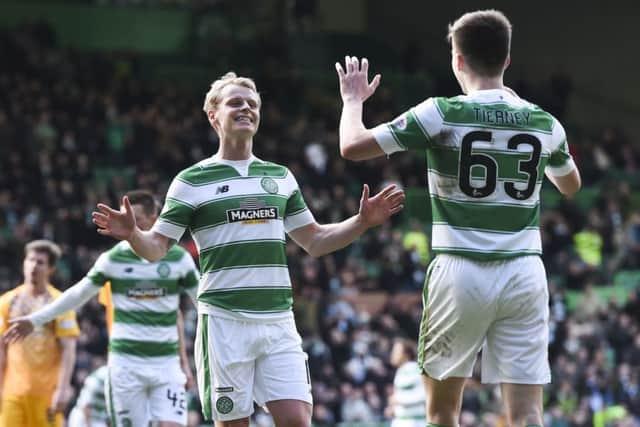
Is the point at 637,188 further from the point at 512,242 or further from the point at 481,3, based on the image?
the point at 512,242

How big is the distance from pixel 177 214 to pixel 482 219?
72.0 inches

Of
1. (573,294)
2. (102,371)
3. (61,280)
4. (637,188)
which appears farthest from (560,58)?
(102,371)

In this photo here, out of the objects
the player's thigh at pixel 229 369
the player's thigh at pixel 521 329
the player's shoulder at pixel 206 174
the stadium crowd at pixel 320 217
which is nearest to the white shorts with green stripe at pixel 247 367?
the player's thigh at pixel 229 369

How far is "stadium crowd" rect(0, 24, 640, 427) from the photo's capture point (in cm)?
1883

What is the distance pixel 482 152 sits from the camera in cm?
606

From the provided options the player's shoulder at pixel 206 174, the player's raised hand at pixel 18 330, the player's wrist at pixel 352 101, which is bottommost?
the player's raised hand at pixel 18 330

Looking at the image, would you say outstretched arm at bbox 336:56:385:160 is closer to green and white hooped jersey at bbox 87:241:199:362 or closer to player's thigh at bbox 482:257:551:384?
player's thigh at bbox 482:257:551:384

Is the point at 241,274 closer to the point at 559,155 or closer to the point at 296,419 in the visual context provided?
the point at 296,419

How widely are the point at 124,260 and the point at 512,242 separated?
4247 millimetres

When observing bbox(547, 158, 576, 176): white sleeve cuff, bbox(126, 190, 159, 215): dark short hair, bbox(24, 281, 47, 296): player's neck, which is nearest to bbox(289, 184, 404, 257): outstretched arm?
bbox(547, 158, 576, 176): white sleeve cuff

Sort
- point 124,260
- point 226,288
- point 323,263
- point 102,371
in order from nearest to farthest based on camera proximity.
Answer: point 226,288
point 124,260
point 102,371
point 323,263

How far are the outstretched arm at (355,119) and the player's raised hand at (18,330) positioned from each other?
3.77 metres

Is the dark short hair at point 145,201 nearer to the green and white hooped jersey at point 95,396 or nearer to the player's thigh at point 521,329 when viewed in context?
the green and white hooped jersey at point 95,396

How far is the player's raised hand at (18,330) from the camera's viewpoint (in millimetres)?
8992
